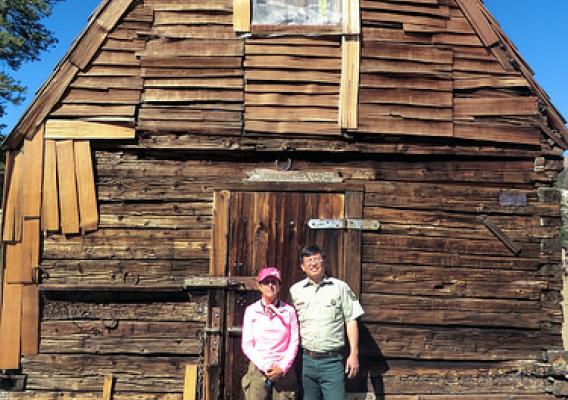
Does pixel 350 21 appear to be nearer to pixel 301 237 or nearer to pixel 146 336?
pixel 301 237

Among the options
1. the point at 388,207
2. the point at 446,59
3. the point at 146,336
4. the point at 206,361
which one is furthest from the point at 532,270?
the point at 146,336

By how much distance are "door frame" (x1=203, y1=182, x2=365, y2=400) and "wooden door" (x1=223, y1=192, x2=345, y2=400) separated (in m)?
0.05

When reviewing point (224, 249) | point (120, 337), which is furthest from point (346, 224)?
point (120, 337)

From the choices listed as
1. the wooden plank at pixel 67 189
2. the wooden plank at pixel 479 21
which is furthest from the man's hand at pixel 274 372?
the wooden plank at pixel 479 21

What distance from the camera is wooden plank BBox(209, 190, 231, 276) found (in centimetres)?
612

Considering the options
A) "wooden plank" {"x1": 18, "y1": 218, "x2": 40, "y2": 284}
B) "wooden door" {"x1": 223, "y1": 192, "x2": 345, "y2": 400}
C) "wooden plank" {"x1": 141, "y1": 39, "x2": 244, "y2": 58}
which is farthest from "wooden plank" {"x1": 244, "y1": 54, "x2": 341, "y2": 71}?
"wooden plank" {"x1": 18, "y1": 218, "x2": 40, "y2": 284}

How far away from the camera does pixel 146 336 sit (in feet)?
20.2

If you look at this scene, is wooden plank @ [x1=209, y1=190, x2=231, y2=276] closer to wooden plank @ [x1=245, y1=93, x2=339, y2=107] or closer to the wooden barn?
the wooden barn

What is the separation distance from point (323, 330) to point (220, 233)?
5.86ft

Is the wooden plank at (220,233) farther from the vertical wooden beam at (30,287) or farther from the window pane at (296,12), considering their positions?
the window pane at (296,12)

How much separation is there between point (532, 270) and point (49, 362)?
5.52 m

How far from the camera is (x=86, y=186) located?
6.21 meters

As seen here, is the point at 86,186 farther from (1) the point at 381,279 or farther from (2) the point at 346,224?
(1) the point at 381,279

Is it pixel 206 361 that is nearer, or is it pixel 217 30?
pixel 206 361
